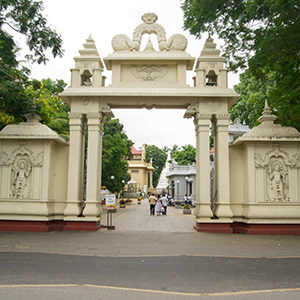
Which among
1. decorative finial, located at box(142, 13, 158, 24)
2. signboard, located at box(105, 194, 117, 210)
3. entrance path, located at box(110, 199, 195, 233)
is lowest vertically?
entrance path, located at box(110, 199, 195, 233)

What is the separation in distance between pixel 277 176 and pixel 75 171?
705cm

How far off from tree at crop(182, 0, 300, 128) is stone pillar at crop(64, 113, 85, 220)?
626 cm

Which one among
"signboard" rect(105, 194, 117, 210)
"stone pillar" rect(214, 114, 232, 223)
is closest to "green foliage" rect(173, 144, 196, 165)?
"signboard" rect(105, 194, 117, 210)

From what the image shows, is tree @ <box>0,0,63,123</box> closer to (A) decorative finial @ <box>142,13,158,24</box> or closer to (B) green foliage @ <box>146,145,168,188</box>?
(A) decorative finial @ <box>142,13,158,24</box>

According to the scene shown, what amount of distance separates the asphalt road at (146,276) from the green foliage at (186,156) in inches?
1951

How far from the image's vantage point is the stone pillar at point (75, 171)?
1145cm

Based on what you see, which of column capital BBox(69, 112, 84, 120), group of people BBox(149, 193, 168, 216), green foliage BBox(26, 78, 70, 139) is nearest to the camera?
column capital BBox(69, 112, 84, 120)

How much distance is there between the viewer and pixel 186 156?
189 ft

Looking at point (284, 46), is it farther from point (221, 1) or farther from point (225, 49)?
point (225, 49)

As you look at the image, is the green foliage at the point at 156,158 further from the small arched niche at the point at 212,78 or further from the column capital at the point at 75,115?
the column capital at the point at 75,115

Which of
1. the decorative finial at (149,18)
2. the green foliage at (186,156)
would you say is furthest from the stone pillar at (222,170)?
the green foliage at (186,156)

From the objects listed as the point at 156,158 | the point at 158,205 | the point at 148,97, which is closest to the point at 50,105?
the point at 158,205

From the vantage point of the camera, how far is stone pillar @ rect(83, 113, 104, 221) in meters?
11.5

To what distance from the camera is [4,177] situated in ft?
37.8
